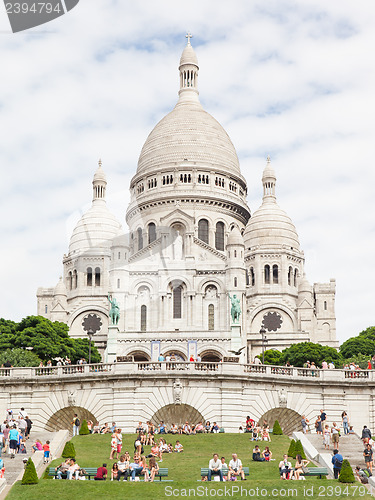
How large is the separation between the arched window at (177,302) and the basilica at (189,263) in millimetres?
104

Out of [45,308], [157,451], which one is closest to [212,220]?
[45,308]

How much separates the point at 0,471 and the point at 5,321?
48867 mm

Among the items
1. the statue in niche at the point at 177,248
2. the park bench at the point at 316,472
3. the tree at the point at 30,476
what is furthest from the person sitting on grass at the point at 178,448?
the statue in niche at the point at 177,248

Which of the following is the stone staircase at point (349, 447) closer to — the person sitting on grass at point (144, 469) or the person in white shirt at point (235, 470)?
the person in white shirt at point (235, 470)

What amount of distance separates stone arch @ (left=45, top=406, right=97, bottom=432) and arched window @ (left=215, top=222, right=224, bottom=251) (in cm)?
6346

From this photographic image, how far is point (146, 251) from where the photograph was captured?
320 feet

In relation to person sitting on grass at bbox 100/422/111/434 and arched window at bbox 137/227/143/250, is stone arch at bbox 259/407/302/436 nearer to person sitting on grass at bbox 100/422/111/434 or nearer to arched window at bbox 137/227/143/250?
person sitting on grass at bbox 100/422/111/434

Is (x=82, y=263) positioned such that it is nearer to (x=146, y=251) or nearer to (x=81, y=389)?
(x=146, y=251)

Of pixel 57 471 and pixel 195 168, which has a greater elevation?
pixel 195 168

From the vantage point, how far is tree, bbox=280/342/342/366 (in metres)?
81.8

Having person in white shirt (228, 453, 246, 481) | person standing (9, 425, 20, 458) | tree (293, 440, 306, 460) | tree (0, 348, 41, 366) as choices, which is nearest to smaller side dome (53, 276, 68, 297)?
tree (0, 348, 41, 366)

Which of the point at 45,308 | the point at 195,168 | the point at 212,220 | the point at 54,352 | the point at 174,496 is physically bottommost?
the point at 174,496

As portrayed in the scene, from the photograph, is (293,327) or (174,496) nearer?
(174,496)

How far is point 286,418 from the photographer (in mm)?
43594
